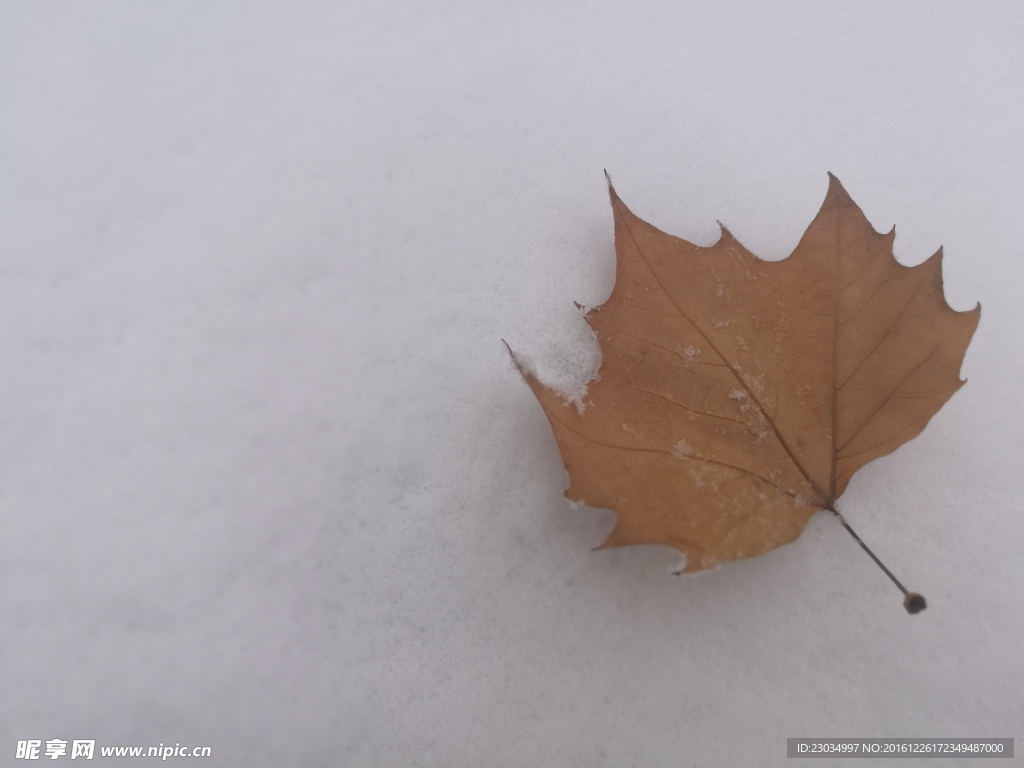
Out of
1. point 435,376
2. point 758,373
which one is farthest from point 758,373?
point 435,376

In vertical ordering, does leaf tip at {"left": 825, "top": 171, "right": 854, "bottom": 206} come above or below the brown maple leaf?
above

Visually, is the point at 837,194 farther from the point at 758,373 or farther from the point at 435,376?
the point at 435,376

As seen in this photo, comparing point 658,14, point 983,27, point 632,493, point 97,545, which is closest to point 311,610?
point 97,545

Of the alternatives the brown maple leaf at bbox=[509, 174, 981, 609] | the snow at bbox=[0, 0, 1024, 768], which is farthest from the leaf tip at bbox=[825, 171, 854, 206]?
the snow at bbox=[0, 0, 1024, 768]

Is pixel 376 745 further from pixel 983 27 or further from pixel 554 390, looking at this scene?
pixel 983 27

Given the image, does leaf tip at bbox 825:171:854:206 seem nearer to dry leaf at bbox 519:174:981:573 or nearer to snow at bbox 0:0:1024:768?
dry leaf at bbox 519:174:981:573

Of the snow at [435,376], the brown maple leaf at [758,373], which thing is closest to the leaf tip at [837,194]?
the brown maple leaf at [758,373]
